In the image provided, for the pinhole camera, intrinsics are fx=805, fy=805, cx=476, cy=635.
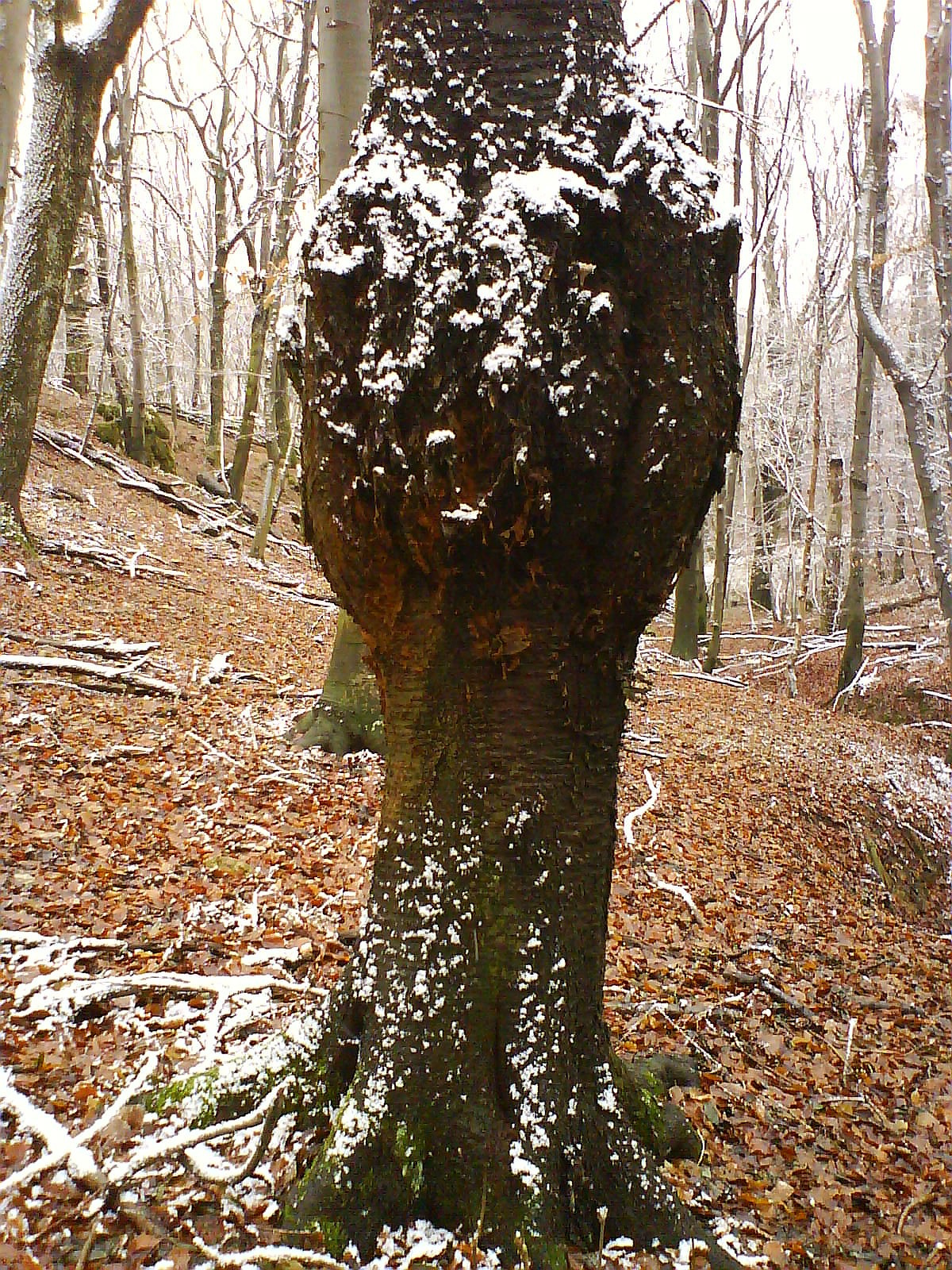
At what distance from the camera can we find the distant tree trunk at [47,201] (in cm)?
781

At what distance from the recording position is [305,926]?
4242 millimetres

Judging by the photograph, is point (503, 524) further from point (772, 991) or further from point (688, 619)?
point (688, 619)

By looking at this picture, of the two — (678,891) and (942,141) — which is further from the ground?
(942,141)

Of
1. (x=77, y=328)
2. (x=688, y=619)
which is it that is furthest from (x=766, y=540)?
(x=77, y=328)

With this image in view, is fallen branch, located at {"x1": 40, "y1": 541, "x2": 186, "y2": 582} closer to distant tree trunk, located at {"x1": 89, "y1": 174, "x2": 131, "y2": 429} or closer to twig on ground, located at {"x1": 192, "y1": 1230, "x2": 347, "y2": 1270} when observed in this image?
distant tree trunk, located at {"x1": 89, "y1": 174, "x2": 131, "y2": 429}

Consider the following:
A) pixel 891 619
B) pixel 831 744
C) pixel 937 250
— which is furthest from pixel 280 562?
pixel 891 619

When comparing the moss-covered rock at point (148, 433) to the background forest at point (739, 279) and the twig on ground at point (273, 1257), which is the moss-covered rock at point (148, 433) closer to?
the background forest at point (739, 279)

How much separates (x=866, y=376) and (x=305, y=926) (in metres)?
14.7

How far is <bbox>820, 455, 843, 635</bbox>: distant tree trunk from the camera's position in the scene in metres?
14.9

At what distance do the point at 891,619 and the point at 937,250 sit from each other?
1464 cm

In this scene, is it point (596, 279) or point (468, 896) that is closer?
point (596, 279)

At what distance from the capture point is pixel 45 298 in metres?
8.07

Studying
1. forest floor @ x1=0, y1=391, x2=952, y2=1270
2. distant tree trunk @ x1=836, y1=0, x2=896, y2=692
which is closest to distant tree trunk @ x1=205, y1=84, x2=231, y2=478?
forest floor @ x1=0, y1=391, x2=952, y2=1270

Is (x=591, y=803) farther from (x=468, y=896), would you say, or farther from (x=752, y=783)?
(x=752, y=783)
